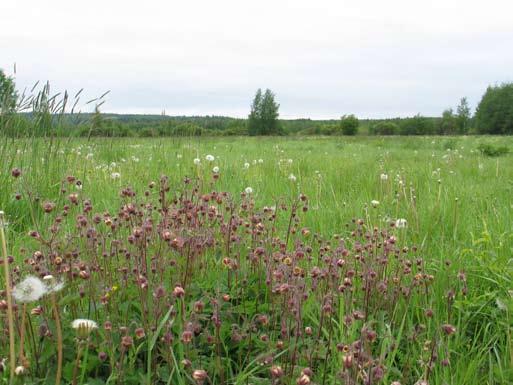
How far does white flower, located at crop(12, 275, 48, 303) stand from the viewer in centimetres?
128

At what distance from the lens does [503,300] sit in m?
2.33

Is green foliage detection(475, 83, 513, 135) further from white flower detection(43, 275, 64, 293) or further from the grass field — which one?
white flower detection(43, 275, 64, 293)

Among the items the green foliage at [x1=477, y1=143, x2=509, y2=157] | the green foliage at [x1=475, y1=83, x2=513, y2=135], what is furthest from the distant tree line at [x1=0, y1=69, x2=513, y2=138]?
the green foliage at [x1=477, y1=143, x2=509, y2=157]

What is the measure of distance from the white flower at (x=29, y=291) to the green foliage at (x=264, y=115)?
87.2 m

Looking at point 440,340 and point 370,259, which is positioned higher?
point 370,259

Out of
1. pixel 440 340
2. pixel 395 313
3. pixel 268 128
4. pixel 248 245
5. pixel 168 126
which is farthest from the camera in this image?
pixel 268 128

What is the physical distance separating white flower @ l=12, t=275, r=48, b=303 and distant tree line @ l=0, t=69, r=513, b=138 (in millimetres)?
2995

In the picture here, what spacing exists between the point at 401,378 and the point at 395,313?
0.45 meters

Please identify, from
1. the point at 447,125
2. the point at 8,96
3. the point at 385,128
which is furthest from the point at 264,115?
the point at 8,96

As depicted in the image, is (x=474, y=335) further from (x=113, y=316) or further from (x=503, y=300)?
(x=113, y=316)

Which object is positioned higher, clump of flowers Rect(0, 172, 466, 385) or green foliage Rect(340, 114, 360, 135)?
green foliage Rect(340, 114, 360, 135)

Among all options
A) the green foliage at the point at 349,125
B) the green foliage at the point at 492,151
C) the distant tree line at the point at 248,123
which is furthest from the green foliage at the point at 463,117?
the green foliage at the point at 492,151

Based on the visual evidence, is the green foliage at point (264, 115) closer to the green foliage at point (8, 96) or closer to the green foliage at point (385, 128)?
the green foliage at point (385, 128)

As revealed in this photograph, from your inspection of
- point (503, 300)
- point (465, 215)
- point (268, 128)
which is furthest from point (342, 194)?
point (268, 128)
